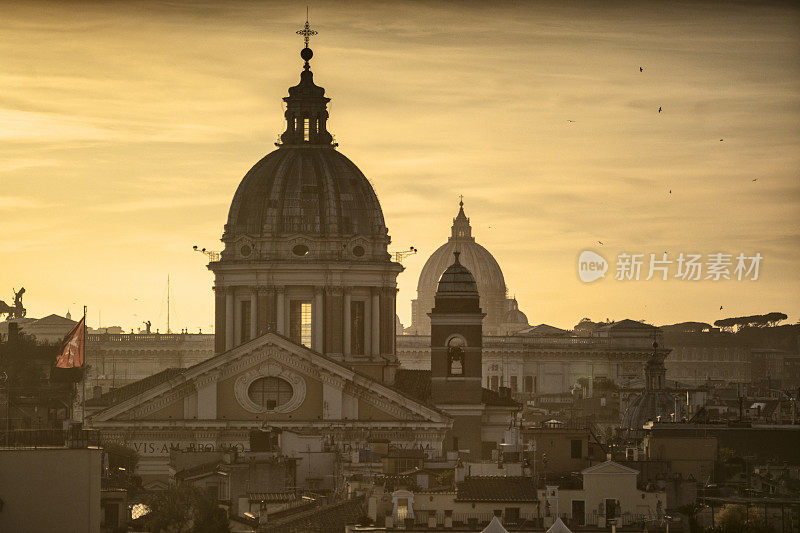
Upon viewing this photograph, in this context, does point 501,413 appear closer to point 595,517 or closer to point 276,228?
point 276,228

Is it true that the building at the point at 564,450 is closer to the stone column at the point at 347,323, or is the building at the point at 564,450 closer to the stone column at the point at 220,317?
the stone column at the point at 347,323

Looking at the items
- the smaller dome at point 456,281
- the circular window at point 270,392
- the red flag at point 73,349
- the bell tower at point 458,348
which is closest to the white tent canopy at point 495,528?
the red flag at point 73,349

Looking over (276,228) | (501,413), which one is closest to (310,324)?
(276,228)

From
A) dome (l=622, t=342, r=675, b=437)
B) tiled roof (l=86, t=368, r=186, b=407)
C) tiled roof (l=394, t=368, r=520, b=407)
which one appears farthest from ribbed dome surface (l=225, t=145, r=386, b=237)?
dome (l=622, t=342, r=675, b=437)

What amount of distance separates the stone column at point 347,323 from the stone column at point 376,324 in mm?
1078

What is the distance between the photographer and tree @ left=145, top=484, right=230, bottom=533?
81.3m

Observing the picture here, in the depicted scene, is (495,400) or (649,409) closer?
(495,400)

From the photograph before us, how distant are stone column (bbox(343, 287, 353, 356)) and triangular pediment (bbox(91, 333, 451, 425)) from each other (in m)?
14.0

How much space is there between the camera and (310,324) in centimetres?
14088

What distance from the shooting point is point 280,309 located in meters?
140

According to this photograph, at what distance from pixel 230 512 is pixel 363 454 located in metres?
25.3

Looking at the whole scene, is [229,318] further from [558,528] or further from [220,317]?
[558,528]

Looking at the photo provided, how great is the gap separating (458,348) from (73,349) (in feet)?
141

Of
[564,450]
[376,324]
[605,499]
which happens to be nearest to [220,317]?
[376,324]
